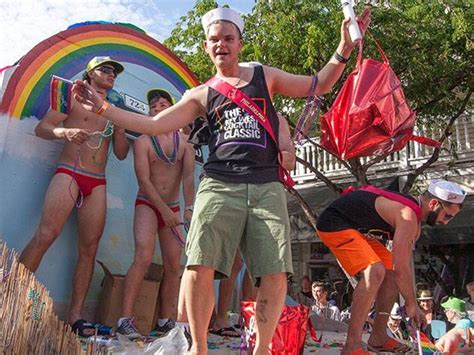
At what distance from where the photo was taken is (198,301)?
243cm

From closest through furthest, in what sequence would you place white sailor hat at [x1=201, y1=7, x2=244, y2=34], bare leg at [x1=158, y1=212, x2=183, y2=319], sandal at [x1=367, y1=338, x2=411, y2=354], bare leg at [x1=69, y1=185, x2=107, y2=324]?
white sailor hat at [x1=201, y1=7, x2=244, y2=34] < sandal at [x1=367, y1=338, x2=411, y2=354] < bare leg at [x1=69, y1=185, x2=107, y2=324] < bare leg at [x1=158, y1=212, x2=183, y2=319]

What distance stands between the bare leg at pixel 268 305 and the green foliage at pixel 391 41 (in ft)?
25.5

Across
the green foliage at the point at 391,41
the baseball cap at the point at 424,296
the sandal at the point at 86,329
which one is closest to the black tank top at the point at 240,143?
the sandal at the point at 86,329

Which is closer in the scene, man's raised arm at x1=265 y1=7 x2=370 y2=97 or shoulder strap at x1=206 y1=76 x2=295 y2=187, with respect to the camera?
shoulder strap at x1=206 y1=76 x2=295 y2=187

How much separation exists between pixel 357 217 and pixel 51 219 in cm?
228

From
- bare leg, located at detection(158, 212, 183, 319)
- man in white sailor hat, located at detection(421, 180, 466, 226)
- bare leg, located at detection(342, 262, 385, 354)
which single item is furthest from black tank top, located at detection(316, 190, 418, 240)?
bare leg, located at detection(158, 212, 183, 319)

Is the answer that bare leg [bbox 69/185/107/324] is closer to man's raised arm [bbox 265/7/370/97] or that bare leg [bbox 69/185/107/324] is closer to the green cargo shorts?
the green cargo shorts

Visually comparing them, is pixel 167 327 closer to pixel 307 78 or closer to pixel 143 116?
pixel 143 116

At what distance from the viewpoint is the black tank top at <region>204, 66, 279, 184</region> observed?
100 inches

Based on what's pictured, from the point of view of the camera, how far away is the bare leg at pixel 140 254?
13.1 feet

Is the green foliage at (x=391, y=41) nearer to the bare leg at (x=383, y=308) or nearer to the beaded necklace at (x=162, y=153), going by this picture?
the beaded necklace at (x=162, y=153)

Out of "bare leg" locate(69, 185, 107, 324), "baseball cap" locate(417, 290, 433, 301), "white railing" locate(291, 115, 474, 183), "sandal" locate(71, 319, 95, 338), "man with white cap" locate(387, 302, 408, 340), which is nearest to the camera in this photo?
"sandal" locate(71, 319, 95, 338)

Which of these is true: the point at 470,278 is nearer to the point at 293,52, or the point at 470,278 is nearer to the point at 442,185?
the point at 293,52

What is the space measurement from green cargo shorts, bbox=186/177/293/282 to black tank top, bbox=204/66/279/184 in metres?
0.06
